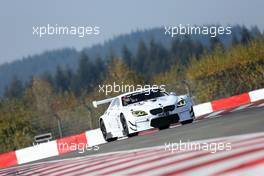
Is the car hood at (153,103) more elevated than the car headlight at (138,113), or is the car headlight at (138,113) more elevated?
the car hood at (153,103)

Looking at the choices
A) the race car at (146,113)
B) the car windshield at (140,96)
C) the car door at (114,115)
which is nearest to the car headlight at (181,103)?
the race car at (146,113)

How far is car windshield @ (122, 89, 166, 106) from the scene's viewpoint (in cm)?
1806

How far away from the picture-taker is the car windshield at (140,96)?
18.1 metres

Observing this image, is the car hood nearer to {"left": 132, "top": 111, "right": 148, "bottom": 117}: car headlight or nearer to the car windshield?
{"left": 132, "top": 111, "right": 148, "bottom": 117}: car headlight

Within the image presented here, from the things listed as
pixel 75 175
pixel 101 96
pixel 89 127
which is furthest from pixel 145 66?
pixel 75 175

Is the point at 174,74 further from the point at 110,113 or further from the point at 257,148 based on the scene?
the point at 257,148

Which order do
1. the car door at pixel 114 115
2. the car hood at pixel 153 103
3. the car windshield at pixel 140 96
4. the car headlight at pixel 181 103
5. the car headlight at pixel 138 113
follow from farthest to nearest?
the car windshield at pixel 140 96
the car door at pixel 114 115
the car headlight at pixel 181 103
the car hood at pixel 153 103
the car headlight at pixel 138 113

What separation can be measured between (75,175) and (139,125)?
734cm

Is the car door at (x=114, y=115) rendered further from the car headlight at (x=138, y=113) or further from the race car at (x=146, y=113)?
the car headlight at (x=138, y=113)

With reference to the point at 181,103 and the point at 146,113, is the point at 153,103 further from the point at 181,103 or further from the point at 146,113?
the point at 181,103

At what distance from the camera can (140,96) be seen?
18.2 m

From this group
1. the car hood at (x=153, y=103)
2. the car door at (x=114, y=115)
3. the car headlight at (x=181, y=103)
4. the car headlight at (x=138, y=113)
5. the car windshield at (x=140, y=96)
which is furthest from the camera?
the car windshield at (x=140, y=96)

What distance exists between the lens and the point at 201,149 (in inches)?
368

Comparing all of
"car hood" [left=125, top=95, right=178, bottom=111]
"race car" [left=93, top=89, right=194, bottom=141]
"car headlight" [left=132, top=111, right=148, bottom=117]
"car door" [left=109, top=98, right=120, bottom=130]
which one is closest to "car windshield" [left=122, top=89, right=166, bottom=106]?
"race car" [left=93, top=89, right=194, bottom=141]
